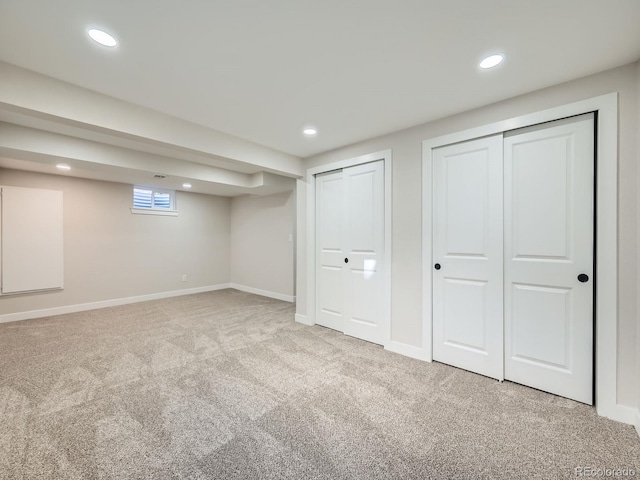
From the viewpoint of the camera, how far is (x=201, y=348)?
3.17 meters

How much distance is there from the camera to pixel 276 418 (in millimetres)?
1922

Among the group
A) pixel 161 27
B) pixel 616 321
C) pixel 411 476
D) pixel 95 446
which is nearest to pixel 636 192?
pixel 616 321

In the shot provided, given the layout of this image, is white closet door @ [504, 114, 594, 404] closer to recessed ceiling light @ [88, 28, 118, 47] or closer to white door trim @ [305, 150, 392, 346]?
white door trim @ [305, 150, 392, 346]

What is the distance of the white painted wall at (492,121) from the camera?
1.83m

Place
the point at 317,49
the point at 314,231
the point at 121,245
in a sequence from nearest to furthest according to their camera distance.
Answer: the point at 317,49, the point at 314,231, the point at 121,245

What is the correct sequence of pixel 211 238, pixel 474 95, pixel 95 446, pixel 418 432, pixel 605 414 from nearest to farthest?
pixel 95 446
pixel 418 432
pixel 605 414
pixel 474 95
pixel 211 238

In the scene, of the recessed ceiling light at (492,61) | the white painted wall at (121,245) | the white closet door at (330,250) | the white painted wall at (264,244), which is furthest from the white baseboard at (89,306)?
the recessed ceiling light at (492,61)

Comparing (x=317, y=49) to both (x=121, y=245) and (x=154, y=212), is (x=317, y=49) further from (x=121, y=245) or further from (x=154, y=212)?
(x=121, y=245)

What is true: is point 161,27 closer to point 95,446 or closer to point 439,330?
point 95,446

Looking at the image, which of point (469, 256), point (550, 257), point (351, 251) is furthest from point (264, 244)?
point (550, 257)

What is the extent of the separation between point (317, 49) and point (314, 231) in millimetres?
2503

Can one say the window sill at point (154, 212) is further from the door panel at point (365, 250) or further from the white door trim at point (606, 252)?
the white door trim at point (606, 252)

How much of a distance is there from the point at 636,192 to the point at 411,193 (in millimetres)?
1578

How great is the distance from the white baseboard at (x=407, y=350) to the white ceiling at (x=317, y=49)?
7.77ft
